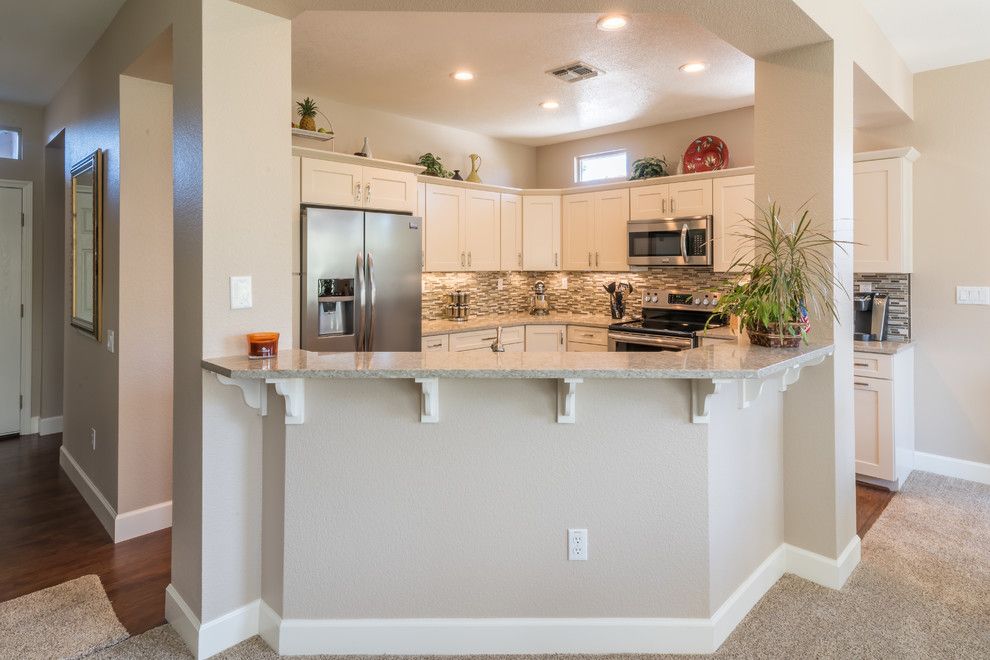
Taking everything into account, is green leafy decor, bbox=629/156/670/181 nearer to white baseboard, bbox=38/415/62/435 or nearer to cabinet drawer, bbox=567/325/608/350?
→ cabinet drawer, bbox=567/325/608/350

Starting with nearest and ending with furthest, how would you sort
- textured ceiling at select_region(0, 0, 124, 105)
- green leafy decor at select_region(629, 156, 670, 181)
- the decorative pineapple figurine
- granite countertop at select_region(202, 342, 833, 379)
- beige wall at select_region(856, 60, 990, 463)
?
1. granite countertop at select_region(202, 342, 833, 379)
2. textured ceiling at select_region(0, 0, 124, 105)
3. beige wall at select_region(856, 60, 990, 463)
4. the decorative pineapple figurine
5. green leafy decor at select_region(629, 156, 670, 181)

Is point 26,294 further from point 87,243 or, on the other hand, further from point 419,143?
point 419,143

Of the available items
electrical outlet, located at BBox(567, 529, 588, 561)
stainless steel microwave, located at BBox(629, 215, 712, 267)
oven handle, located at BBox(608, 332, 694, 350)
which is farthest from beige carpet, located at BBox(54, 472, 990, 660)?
stainless steel microwave, located at BBox(629, 215, 712, 267)

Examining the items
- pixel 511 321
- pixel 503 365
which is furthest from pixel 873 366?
pixel 503 365

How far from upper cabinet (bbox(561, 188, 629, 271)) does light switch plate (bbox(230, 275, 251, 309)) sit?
3832mm

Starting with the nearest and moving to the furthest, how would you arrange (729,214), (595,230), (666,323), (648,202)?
(729,214) < (666,323) < (648,202) < (595,230)

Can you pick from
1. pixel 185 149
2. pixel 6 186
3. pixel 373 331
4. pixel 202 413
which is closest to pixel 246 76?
pixel 185 149

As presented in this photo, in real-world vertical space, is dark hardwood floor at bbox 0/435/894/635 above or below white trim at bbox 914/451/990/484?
below

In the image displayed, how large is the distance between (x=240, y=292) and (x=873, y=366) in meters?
3.63

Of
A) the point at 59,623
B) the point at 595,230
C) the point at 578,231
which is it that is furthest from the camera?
the point at 578,231

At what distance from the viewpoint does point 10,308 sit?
16.1 feet

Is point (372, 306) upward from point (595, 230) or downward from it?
downward

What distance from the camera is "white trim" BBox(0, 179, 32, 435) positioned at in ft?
16.0

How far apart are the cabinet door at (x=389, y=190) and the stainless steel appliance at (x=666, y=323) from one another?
1974 millimetres
